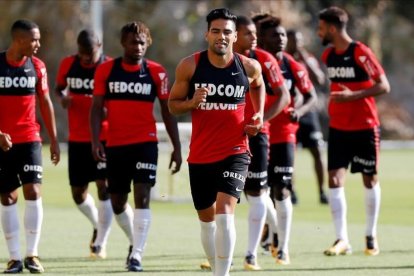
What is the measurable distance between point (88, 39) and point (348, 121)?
120 inches

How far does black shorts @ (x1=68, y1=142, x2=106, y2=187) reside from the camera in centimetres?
1467

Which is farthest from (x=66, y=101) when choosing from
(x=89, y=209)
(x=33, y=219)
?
(x=33, y=219)

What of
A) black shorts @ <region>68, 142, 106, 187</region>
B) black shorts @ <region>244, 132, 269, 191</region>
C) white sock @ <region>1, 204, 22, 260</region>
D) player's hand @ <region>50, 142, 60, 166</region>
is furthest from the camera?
black shorts @ <region>68, 142, 106, 187</region>

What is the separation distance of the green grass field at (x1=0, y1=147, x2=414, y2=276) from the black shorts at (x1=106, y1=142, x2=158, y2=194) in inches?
33.4

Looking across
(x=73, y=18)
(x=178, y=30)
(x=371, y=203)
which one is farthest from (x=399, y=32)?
(x=371, y=203)

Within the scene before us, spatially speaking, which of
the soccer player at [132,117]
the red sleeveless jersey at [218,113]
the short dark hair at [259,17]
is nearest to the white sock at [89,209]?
the soccer player at [132,117]

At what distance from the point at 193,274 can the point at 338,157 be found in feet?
10.0

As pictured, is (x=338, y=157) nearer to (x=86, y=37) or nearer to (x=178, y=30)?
(x=86, y=37)

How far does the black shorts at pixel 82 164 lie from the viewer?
1467cm

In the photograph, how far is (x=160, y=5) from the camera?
47.1 meters

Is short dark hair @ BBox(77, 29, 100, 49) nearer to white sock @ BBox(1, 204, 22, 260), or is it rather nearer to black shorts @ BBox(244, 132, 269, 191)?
black shorts @ BBox(244, 132, 269, 191)

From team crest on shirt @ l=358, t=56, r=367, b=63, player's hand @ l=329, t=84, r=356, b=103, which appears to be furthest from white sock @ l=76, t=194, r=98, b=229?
team crest on shirt @ l=358, t=56, r=367, b=63

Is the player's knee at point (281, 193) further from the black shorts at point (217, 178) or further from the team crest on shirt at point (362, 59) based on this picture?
the black shorts at point (217, 178)

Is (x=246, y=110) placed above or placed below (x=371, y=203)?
above
